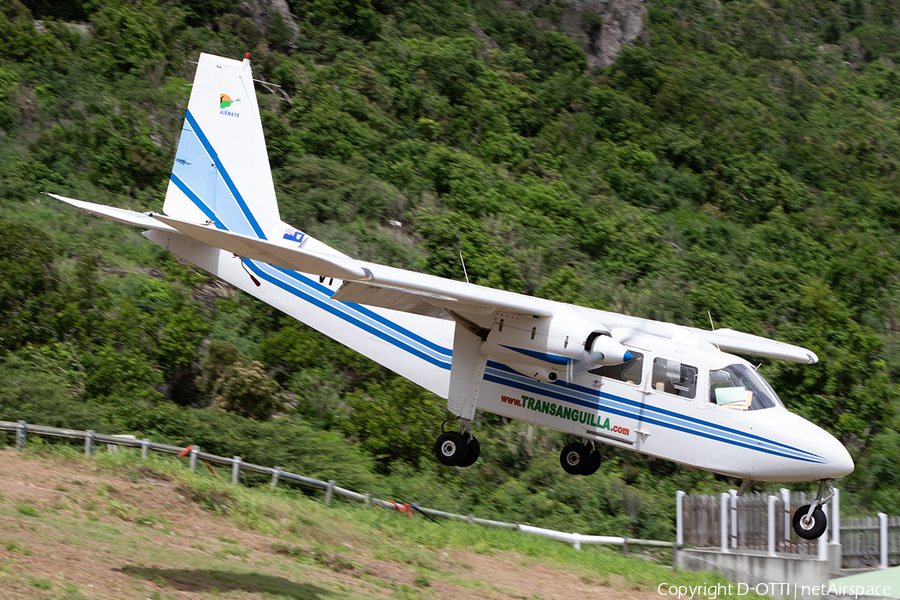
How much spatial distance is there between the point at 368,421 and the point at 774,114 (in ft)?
133

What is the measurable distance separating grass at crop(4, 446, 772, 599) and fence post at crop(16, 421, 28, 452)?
62 centimetres

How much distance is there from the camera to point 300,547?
18.0 metres

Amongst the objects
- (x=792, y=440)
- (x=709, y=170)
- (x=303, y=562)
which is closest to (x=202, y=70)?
(x=303, y=562)

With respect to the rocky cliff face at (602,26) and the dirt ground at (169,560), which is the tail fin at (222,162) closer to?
the dirt ground at (169,560)

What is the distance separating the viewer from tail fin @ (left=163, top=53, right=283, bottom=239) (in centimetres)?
1781

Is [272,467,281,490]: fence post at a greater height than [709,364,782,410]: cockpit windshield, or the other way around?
[709,364,782,410]: cockpit windshield

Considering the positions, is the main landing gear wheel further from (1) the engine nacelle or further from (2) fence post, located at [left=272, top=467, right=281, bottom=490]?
(2) fence post, located at [left=272, top=467, right=281, bottom=490]

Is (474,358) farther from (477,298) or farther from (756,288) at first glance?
(756,288)

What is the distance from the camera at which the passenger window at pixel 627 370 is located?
1488 cm

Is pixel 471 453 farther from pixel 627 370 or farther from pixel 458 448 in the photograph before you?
pixel 627 370

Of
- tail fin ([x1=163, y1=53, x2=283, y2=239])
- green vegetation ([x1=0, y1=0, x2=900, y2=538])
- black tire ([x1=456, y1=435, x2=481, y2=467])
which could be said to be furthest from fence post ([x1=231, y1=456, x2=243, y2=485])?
black tire ([x1=456, y1=435, x2=481, y2=467])

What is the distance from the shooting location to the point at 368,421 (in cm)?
2698

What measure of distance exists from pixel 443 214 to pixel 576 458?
21.6 metres

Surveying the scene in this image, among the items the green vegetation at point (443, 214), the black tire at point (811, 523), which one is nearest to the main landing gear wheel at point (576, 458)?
the black tire at point (811, 523)
